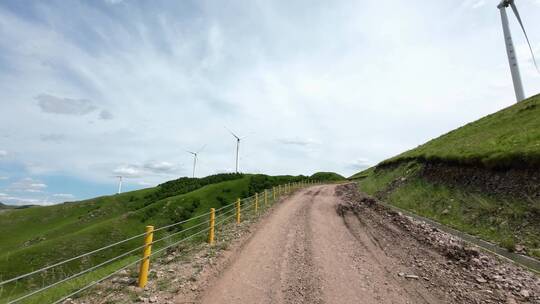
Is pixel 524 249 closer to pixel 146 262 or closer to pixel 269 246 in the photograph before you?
pixel 269 246

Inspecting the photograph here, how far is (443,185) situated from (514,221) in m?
9.07

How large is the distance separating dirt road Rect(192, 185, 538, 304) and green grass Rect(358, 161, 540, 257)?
3.18 meters

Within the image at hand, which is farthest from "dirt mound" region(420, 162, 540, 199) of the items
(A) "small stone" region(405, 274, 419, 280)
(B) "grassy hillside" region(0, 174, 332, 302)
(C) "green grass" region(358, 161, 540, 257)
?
(B) "grassy hillside" region(0, 174, 332, 302)

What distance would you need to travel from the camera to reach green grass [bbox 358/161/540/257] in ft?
42.0

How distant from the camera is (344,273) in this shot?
388 inches

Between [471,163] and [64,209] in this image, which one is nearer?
[471,163]

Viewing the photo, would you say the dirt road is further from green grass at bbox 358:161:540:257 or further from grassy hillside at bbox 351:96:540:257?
grassy hillside at bbox 351:96:540:257

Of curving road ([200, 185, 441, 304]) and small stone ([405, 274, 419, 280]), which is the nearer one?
curving road ([200, 185, 441, 304])

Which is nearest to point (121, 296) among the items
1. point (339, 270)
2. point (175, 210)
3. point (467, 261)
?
point (339, 270)

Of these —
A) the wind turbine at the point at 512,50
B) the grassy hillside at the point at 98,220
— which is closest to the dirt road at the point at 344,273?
the grassy hillside at the point at 98,220

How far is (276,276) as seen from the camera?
9.57 metres

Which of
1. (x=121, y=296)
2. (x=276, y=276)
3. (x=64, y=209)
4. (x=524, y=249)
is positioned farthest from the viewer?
(x=64, y=209)

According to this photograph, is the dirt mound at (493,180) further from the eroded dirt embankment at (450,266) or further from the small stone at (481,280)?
the small stone at (481,280)

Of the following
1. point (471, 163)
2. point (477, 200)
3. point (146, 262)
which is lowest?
point (146, 262)
